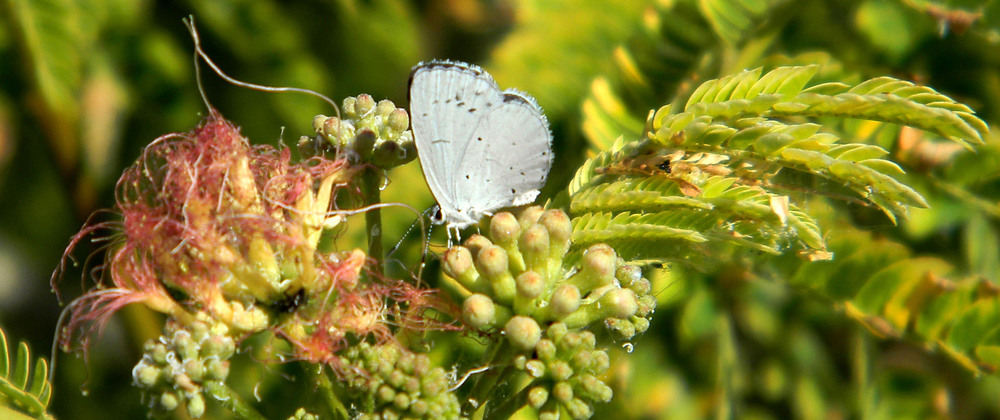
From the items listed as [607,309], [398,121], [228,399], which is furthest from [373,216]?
[607,309]

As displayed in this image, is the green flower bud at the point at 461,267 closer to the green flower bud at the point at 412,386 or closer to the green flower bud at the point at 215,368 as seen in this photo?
the green flower bud at the point at 412,386

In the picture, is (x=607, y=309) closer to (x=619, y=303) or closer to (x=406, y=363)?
(x=619, y=303)

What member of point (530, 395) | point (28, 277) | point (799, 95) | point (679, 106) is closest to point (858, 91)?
point (799, 95)

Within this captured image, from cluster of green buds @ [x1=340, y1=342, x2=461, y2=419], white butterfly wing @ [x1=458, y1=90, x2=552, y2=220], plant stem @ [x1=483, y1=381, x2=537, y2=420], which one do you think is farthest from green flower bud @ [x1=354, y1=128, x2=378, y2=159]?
plant stem @ [x1=483, y1=381, x2=537, y2=420]

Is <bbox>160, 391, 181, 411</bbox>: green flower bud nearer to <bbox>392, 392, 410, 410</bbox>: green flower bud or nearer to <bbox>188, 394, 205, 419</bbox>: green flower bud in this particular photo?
<bbox>188, 394, 205, 419</bbox>: green flower bud

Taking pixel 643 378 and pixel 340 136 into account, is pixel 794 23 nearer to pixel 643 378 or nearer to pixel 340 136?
pixel 643 378

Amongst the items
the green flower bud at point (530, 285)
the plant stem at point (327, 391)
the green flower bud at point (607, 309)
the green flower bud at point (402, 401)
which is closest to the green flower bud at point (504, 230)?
the green flower bud at point (530, 285)
